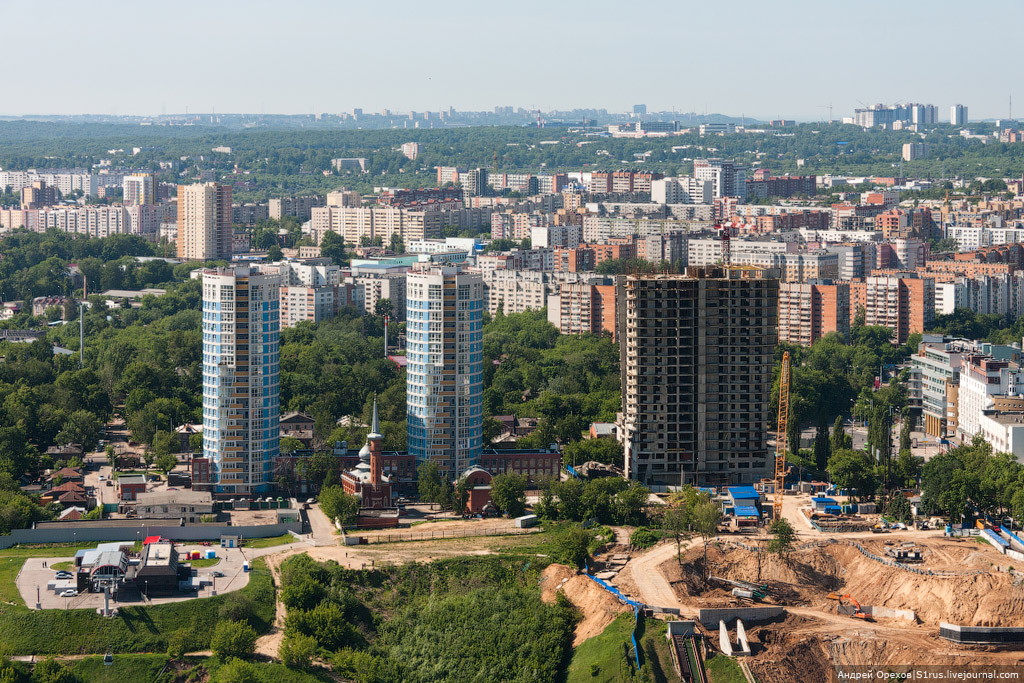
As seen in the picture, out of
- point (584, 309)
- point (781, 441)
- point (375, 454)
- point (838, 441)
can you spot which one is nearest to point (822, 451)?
point (781, 441)

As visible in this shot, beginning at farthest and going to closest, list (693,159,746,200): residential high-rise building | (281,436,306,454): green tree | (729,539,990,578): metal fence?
(693,159,746,200): residential high-rise building → (281,436,306,454): green tree → (729,539,990,578): metal fence

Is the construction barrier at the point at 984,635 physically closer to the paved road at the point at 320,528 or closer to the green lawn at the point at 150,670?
the green lawn at the point at 150,670

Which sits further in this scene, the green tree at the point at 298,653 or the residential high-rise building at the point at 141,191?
the residential high-rise building at the point at 141,191

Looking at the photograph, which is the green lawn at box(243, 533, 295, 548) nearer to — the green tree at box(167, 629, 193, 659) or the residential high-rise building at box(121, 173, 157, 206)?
the green tree at box(167, 629, 193, 659)

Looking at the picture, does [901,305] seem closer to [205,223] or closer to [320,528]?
[320,528]

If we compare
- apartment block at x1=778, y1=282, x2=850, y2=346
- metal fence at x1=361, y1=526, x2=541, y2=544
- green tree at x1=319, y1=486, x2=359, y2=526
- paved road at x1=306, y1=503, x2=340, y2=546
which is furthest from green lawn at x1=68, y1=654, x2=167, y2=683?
apartment block at x1=778, y1=282, x2=850, y2=346

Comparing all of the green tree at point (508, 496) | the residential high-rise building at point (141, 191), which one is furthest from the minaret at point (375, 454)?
the residential high-rise building at point (141, 191)
